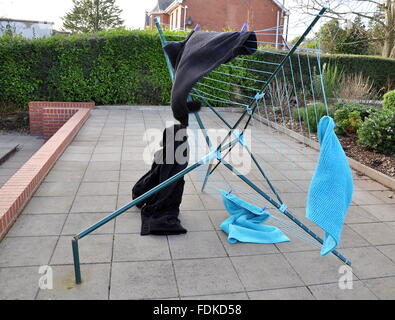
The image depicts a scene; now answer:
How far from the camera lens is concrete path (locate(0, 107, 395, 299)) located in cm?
243

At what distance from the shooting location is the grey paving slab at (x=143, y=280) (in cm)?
235

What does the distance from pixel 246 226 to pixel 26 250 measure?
5.81 ft

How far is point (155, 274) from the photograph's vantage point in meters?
2.57

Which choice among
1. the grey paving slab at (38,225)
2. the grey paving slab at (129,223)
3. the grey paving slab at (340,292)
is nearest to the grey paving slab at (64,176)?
the grey paving slab at (38,225)

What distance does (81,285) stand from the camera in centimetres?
240

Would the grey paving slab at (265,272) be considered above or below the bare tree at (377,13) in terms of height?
below

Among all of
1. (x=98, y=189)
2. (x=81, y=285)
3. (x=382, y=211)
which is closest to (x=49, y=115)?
(x=98, y=189)

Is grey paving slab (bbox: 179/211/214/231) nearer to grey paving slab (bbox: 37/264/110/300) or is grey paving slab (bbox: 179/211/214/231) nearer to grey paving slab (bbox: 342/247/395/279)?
grey paving slab (bbox: 37/264/110/300)

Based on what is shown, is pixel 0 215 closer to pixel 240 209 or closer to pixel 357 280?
pixel 240 209

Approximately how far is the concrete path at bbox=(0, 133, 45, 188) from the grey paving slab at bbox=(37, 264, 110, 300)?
3376mm

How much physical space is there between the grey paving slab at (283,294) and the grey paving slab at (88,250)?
1075 millimetres

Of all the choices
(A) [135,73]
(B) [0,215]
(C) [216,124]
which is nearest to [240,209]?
(B) [0,215]

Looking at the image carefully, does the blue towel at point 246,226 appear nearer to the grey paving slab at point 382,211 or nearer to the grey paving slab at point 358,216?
the grey paving slab at point 358,216

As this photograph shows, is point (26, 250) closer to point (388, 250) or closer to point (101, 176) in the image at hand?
point (101, 176)
